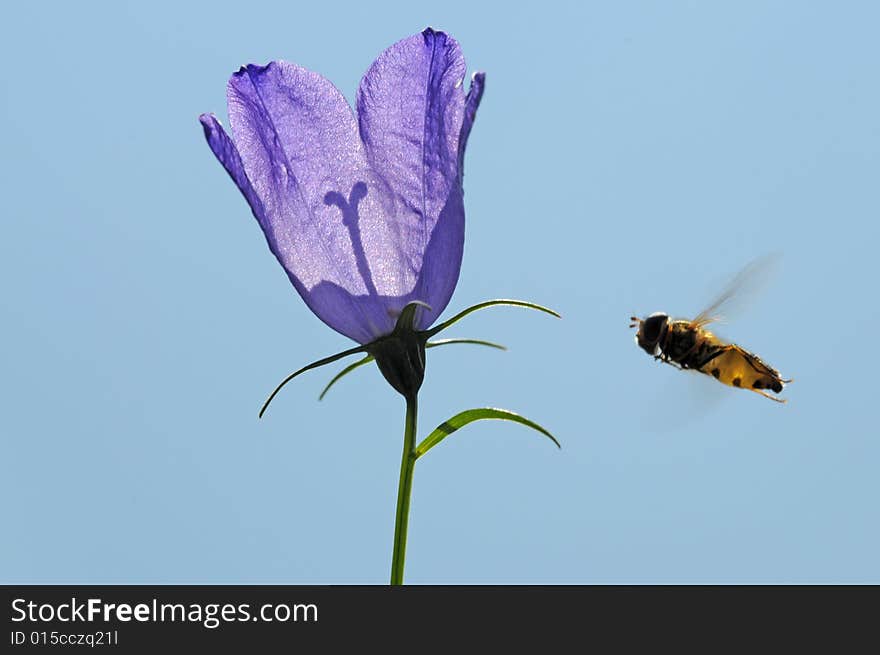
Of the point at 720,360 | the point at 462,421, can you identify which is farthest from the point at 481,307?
the point at 720,360

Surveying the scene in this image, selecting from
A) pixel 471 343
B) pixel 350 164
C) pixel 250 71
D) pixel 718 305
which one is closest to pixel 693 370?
pixel 718 305

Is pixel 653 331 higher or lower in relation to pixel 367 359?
higher

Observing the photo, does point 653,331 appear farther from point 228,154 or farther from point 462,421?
point 228,154

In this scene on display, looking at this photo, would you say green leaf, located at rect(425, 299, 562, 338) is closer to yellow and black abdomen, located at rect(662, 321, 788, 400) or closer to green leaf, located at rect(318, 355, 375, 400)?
green leaf, located at rect(318, 355, 375, 400)

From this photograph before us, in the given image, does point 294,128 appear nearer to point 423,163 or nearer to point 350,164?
point 350,164

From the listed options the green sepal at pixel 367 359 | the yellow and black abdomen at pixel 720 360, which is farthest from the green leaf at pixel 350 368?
the yellow and black abdomen at pixel 720 360

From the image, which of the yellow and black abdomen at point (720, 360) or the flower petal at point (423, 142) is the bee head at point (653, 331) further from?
the flower petal at point (423, 142)
